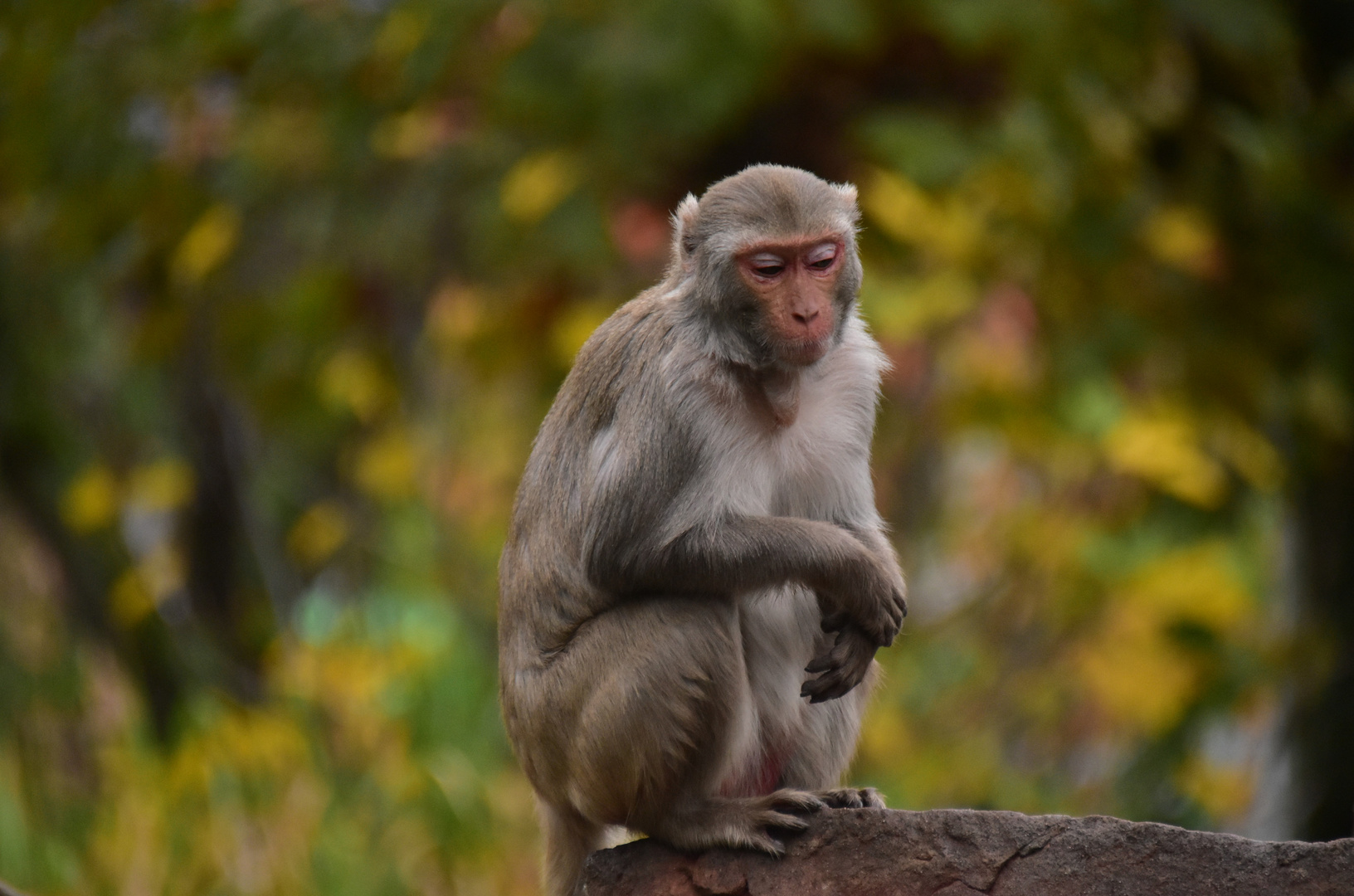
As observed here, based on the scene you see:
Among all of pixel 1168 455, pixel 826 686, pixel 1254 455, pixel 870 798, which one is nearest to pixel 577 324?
pixel 1168 455

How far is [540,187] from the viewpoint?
7.29m

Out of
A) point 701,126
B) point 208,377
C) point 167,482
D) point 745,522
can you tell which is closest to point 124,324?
point 208,377

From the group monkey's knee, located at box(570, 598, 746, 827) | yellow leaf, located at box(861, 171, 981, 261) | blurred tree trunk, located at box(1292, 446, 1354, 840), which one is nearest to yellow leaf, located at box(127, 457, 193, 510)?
yellow leaf, located at box(861, 171, 981, 261)

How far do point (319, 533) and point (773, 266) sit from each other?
6946 millimetres

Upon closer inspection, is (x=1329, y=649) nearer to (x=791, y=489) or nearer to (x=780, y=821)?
(x=791, y=489)

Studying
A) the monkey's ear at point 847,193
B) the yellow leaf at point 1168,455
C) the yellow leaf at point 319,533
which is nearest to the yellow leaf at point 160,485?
the yellow leaf at point 319,533

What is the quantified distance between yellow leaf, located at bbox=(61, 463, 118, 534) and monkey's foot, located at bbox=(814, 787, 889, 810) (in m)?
6.05

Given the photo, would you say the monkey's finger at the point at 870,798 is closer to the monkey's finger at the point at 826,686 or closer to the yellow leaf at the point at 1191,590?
the monkey's finger at the point at 826,686

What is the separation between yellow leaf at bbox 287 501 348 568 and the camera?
412 inches

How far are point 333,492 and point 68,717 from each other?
4.55m

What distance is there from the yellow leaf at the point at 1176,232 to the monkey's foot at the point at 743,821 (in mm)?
4565

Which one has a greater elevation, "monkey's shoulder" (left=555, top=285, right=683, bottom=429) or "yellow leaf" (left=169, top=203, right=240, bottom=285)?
"yellow leaf" (left=169, top=203, right=240, bottom=285)

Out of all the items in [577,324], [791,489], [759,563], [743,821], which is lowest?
[743,821]

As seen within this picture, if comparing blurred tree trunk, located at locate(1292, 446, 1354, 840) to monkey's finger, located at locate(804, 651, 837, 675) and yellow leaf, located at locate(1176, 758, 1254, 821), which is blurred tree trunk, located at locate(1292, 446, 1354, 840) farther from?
monkey's finger, located at locate(804, 651, 837, 675)
